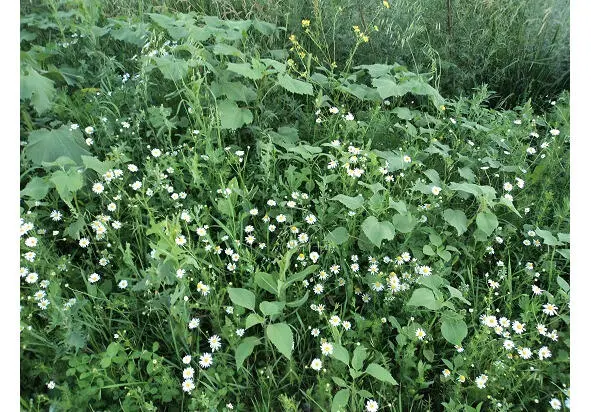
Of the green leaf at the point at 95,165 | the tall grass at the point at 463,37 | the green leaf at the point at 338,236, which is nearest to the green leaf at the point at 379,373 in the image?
the green leaf at the point at 338,236

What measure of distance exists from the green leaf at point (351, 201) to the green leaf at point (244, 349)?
0.59 metres

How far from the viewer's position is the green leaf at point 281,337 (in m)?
1.61

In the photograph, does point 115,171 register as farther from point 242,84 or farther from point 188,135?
point 242,84

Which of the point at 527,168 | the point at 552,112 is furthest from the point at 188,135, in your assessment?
the point at 552,112

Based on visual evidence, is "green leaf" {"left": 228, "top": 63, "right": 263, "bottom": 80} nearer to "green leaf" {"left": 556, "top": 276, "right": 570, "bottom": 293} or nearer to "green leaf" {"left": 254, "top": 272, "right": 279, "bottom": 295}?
"green leaf" {"left": 254, "top": 272, "right": 279, "bottom": 295}

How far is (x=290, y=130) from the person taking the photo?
8.56 ft

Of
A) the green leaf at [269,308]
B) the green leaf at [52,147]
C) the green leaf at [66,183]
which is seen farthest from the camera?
the green leaf at [52,147]

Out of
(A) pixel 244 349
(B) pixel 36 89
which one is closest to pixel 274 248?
(A) pixel 244 349

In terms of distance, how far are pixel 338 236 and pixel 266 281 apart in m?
0.36

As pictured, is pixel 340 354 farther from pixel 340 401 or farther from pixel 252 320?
pixel 252 320

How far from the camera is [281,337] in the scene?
1637 millimetres

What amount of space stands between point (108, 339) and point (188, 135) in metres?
0.98

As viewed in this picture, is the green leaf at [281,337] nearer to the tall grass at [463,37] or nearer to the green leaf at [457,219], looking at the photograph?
the green leaf at [457,219]

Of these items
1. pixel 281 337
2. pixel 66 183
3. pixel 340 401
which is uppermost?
pixel 66 183
